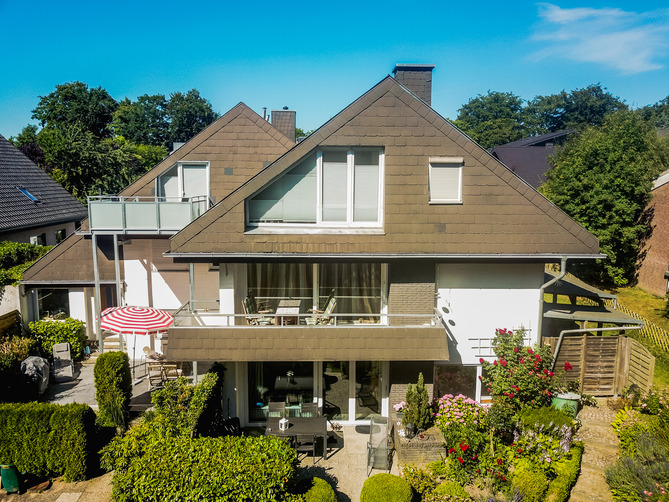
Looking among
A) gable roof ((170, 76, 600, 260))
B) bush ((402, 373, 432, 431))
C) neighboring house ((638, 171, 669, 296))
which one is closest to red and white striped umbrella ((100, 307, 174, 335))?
gable roof ((170, 76, 600, 260))

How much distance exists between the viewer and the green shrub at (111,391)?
11438mm

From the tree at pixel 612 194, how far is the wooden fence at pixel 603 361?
55.5 ft

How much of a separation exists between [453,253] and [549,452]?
497 centimetres

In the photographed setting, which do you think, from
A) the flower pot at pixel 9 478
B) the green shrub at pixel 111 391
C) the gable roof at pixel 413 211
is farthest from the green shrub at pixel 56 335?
the gable roof at pixel 413 211

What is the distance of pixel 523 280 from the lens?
39.3 ft

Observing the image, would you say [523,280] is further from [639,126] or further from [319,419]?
[639,126]

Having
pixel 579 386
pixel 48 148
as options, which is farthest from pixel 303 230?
pixel 48 148

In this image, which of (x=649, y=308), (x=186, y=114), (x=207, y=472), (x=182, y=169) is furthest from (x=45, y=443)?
(x=186, y=114)

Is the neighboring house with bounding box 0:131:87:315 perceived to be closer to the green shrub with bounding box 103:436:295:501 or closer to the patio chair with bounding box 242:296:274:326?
the patio chair with bounding box 242:296:274:326

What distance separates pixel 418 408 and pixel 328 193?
5910 millimetres

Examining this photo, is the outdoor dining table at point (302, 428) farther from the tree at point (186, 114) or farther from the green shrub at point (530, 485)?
the tree at point (186, 114)

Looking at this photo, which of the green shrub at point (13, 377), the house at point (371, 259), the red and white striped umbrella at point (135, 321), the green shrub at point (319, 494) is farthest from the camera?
the red and white striped umbrella at point (135, 321)

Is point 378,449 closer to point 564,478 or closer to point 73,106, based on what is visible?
point 564,478

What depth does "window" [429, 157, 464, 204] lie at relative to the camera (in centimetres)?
1134
